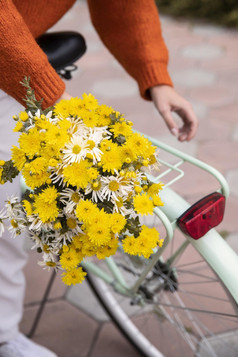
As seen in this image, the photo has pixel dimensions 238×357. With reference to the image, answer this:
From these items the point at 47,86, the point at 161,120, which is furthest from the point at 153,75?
the point at 161,120

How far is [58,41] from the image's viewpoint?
133cm

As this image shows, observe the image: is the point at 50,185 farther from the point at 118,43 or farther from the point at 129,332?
the point at 129,332

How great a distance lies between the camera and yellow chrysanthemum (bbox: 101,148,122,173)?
73 centimetres

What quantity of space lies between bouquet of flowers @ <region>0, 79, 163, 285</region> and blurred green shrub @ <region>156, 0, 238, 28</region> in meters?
4.43

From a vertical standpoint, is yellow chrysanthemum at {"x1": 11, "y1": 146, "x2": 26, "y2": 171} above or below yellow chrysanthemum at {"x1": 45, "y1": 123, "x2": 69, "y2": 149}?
below

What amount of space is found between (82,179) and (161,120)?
2.40 m

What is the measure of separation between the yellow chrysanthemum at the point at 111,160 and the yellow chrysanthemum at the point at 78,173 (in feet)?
0.09

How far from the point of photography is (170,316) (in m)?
1.53

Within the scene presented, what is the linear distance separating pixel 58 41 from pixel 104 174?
0.72 meters

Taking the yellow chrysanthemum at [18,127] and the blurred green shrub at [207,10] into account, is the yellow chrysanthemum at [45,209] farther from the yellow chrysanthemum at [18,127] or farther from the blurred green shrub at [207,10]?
the blurred green shrub at [207,10]

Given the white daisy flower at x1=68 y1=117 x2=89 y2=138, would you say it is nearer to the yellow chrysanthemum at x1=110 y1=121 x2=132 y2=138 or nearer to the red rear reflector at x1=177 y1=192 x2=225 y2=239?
the yellow chrysanthemum at x1=110 y1=121 x2=132 y2=138

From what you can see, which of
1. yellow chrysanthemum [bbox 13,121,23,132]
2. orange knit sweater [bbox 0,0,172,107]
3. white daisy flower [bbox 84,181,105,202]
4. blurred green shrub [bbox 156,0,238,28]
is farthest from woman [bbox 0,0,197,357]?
blurred green shrub [bbox 156,0,238,28]

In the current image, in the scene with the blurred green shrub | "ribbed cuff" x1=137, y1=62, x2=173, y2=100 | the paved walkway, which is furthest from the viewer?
the blurred green shrub

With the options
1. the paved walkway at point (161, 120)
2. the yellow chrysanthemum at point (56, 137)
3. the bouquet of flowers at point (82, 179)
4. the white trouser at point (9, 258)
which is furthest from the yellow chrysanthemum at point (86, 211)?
the paved walkway at point (161, 120)
